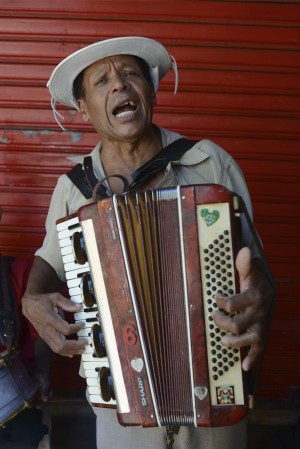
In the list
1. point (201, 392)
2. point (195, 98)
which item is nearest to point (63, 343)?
point (201, 392)

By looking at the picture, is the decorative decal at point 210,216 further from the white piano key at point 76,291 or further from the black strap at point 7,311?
the black strap at point 7,311

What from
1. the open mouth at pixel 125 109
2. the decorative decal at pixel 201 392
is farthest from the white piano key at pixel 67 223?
the decorative decal at pixel 201 392

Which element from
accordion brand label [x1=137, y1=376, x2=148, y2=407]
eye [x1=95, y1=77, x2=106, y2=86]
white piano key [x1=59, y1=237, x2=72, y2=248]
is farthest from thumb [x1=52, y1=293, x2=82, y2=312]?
eye [x1=95, y1=77, x2=106, y2=86]

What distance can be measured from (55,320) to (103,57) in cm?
104

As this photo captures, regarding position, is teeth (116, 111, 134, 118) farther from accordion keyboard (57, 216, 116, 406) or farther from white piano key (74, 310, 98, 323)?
white piano key (74, 310, 98, 323)

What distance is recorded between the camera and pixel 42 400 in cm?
324

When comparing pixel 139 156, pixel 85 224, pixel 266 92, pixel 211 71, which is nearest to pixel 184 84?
pixel 211 71

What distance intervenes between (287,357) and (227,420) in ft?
6.69

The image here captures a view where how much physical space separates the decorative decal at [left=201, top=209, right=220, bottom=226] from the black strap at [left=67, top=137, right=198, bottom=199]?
1.47ft

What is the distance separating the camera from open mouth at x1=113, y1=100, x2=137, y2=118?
239 cm

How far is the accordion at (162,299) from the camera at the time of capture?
195cm

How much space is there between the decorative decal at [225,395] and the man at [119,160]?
1.22ft

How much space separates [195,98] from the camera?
3668mm

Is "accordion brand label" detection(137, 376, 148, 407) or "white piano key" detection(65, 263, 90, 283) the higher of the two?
"white piano key" detection(65, 263, 90, 283)
